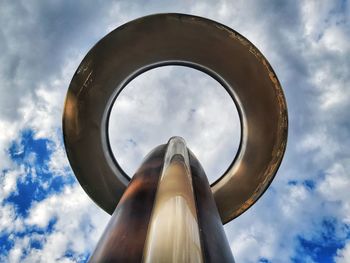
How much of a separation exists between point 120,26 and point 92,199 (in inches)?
131

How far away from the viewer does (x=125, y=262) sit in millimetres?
2209

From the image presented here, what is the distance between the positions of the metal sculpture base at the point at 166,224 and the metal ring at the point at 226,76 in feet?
8.64

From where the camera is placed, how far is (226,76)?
21.9 ft

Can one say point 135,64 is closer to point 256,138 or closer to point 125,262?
point 256,138

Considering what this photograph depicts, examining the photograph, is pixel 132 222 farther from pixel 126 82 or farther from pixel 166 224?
pixel 126 82

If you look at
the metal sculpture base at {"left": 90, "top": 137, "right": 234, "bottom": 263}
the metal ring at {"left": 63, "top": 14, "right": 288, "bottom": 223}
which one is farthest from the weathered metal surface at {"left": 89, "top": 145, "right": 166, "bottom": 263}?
the metal ring at {"left": 63, "top": 14, "right": 288, "bottom": 223}

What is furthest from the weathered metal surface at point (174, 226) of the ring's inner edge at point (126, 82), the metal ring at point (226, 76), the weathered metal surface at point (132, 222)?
the ring's inner edge at point (126, 82)

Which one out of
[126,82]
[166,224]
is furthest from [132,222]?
[126,82]

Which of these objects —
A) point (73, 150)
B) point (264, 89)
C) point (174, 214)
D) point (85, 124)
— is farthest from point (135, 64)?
point (174, 214)

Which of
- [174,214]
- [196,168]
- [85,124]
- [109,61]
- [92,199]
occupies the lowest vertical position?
[174,214]

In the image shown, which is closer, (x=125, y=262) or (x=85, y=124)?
(x=125, y=262)

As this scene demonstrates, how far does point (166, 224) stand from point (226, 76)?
489cm

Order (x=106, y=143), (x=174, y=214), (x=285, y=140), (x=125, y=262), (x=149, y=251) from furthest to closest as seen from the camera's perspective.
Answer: (x=106, y=143)
(x=285, y=140)
(x=174, y=214)
(x=125, y=262)
(x=149, y=251)

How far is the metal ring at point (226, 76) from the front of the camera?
6020 millimetres
